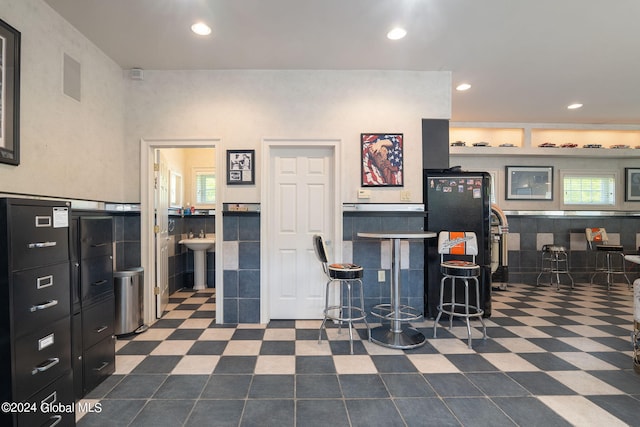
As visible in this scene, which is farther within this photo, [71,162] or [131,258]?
[131,258]

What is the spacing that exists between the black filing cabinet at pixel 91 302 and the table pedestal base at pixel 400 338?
2.26 meters

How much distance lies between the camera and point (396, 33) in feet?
9.45

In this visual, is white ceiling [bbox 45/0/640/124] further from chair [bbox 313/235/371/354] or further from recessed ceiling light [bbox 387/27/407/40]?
chair [bbox 313/235/371/354]

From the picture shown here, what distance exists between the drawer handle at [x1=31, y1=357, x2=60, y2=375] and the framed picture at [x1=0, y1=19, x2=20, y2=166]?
139 cm

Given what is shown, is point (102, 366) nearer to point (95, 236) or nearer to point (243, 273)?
point (95, 236)

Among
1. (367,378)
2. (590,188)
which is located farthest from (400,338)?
(590,188)

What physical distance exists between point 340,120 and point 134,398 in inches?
124

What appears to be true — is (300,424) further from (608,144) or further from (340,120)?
(608,144)

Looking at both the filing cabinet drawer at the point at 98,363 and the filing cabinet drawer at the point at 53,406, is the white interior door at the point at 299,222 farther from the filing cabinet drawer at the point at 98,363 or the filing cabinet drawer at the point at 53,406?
the filing cabinet drawer at the point at 53,406

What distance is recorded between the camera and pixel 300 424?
1.78 meters

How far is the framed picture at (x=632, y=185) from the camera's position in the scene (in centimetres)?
591

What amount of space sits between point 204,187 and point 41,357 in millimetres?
4135

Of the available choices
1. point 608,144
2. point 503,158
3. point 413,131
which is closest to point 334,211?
point 413,131

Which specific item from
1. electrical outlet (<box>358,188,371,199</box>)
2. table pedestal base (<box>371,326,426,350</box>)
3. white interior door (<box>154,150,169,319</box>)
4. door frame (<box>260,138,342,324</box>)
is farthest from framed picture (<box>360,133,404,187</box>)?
white interior door (<box>154,150,169,319</box>)
